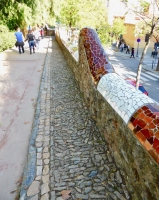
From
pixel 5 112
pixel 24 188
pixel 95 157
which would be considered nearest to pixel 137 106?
pixel 95 157

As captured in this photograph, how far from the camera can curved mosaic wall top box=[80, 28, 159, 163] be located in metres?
1.76

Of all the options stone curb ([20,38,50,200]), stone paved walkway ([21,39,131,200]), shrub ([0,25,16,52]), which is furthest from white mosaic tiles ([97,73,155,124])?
shrub ([0,25,16,52])

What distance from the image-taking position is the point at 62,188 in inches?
98.0

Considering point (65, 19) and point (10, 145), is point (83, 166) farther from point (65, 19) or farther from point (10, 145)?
point (65, 19)

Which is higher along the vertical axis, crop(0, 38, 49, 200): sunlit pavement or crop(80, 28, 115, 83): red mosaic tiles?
crop(80, 28, 115, 83): red mosaic tiles

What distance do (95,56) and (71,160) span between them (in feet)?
7.38

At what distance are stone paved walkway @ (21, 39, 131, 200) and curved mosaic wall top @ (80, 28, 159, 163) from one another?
1003 mm

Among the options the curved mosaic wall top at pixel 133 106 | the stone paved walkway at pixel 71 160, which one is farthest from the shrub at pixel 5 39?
the curved mosaic wall top at pixel 133 106

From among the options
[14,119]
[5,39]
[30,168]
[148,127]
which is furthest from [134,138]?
[5,39]

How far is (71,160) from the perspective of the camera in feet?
9.87

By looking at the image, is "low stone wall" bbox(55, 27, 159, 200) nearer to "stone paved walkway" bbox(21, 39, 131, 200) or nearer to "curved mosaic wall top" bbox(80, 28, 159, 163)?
"curved mosaic wall top" bbox(80, 28, 159, 163)

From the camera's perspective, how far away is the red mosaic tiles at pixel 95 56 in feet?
11.6

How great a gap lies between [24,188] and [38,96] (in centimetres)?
350

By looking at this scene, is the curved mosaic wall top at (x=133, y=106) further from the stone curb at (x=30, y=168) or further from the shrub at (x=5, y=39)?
the shrub at (x=5, y=39)
